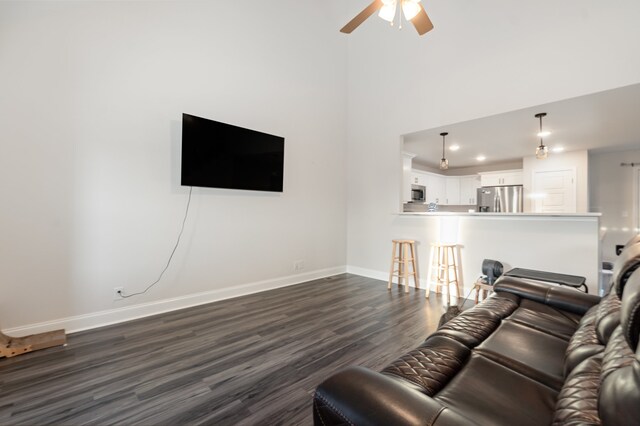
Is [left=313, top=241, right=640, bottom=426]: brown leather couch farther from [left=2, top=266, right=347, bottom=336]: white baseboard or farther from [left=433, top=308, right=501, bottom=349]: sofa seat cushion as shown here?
[left=2, top=266, right=347, bottom=336]: white baseboard

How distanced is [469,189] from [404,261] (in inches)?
203

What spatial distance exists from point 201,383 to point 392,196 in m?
3.54

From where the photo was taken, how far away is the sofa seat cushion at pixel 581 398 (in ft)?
2.46

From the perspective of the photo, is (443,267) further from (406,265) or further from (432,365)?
(432,365)

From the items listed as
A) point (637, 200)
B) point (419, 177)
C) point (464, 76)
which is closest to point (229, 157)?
point (464, 76)

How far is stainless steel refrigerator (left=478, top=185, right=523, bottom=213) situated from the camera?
21.9 feet

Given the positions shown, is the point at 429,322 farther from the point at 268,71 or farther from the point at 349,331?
the point at 268,71

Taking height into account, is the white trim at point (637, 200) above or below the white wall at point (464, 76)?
below

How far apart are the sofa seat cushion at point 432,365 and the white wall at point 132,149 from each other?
2.73 metres

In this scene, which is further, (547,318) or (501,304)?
(501,304)

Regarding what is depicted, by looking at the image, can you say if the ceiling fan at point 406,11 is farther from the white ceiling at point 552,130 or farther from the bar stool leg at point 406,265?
the bar stool leg at point 406,265

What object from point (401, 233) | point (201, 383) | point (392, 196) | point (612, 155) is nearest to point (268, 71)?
point (392, 196)

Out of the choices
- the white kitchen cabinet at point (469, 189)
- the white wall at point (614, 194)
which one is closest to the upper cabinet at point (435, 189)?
the white kitchen cabinet at point (469, 189)

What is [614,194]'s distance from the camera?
6.07 m
